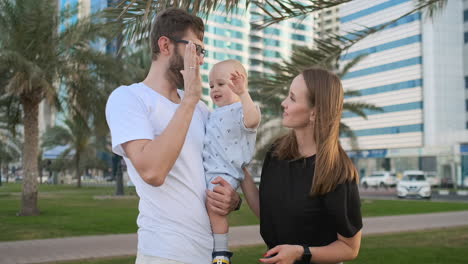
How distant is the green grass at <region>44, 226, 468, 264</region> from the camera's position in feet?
26.6

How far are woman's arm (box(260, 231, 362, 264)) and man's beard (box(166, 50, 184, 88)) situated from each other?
2.89 feet

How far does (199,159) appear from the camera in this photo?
2.32m

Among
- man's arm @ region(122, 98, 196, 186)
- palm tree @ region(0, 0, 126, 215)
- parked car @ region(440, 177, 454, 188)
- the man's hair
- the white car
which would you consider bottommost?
parked car @ region(440, 177, 454, 188)

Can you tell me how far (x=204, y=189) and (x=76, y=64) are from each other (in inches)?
608

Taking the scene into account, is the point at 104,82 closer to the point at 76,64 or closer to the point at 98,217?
the point at 76,64

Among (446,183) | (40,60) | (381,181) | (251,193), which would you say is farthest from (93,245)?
(446,183)

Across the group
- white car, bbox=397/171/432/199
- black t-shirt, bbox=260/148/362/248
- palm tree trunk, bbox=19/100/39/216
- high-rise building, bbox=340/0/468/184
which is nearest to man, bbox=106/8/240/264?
black t-shirt, bbox=260/148/362/248

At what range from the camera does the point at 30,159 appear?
669 inches

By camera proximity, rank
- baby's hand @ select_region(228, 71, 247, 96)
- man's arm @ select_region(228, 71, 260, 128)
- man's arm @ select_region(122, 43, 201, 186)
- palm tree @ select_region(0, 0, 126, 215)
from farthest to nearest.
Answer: palm tree @ select_region(0, 0, 126, 215), baby's hand @ select_region(228, 71, 247, 96), man's arm @ select_region(228, 71, 260, 128), man's arm @ select_region(122, 43, 201, 186)

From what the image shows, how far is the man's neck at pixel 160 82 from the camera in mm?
2320

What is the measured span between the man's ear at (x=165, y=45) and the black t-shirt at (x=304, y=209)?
2.46ft

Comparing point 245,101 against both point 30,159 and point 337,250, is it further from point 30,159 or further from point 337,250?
point 30,159

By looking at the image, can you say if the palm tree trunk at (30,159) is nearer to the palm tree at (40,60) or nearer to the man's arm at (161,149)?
the palm tree at (40,60)

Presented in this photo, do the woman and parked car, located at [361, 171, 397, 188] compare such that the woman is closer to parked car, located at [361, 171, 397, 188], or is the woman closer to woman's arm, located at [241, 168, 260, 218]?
→ woman's arm, located at [241, 168, 260, 218]
